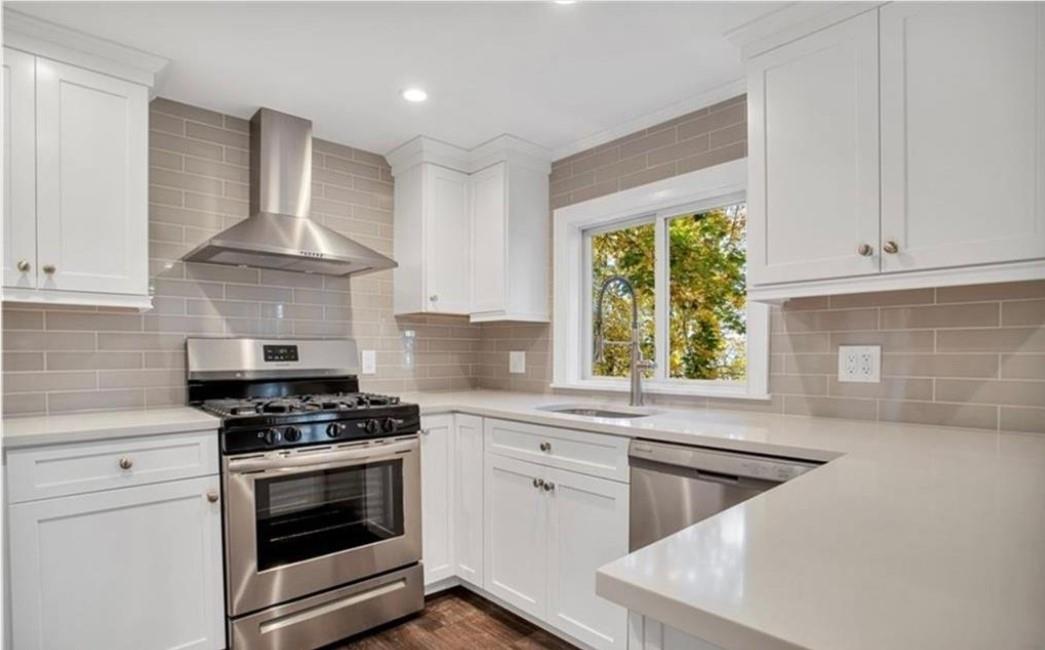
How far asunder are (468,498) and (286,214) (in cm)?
153

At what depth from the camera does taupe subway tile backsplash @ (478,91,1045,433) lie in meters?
1.64

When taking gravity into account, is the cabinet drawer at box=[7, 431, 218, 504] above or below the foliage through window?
below

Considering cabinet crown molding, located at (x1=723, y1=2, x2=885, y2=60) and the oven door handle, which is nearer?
cabinet crown molding, located at (x1=723, y1=2, x2=885, y2=60)

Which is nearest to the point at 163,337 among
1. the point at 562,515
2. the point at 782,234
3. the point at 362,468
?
the point at 362,468

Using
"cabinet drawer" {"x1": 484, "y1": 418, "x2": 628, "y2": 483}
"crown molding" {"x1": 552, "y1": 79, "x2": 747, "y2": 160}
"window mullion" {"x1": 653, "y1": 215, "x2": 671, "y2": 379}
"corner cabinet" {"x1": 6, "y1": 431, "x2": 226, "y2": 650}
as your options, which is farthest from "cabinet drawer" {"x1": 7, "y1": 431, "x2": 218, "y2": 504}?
"crown molding" {"x1": 552, "y1": 79, "x2": 747, "y2": 160}

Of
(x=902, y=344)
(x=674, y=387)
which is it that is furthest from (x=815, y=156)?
(x=674, y=387)

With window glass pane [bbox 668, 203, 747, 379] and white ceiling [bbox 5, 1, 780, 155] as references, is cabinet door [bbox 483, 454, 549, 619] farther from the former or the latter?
white ceiling [bbox 5, 1, 780, 155]

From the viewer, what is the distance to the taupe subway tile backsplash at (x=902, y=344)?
164 cm

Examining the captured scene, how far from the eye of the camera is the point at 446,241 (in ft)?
9.92

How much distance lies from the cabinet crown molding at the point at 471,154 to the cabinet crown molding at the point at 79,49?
45.1 inches

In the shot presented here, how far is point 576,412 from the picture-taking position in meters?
2.62

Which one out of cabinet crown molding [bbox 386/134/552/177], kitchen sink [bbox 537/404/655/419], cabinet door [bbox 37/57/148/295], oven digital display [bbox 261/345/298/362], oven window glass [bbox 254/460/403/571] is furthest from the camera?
cabinet crown molding [bbox 386/134/552/177]

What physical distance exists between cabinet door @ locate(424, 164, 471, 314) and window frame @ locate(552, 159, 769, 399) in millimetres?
509

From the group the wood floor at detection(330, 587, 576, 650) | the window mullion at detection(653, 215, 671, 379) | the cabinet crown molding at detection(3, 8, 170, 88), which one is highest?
the cabinet crown molding at detection(3, 8, 170, 88)
